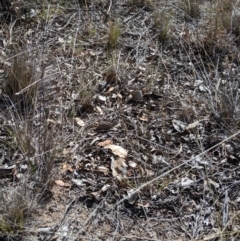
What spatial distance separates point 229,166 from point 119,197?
0.59 m

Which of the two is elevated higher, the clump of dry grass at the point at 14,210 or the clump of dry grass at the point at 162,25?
the clump of dry grass at the point at 162,25

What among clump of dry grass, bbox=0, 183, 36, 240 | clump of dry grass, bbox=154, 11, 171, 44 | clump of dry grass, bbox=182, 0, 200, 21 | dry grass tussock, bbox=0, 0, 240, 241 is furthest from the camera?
clump of dry grass, bbox=182, 0, 200, 21

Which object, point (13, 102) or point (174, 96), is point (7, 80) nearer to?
point (13, 102)

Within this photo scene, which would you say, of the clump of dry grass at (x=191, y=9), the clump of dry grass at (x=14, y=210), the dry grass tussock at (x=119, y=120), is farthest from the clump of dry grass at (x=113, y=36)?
the clump of dry grass at (x=14, y=210)

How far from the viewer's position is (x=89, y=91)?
8.61 ft

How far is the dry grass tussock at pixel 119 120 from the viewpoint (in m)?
2.07

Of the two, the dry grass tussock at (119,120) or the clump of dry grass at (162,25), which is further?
the clump of dry grass at (162,25)

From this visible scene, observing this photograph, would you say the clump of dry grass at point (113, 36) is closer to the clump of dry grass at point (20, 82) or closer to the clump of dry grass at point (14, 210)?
the clump of dry grass at point (20, 82)

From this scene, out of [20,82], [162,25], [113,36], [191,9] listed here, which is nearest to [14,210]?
[20,82]

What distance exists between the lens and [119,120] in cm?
254

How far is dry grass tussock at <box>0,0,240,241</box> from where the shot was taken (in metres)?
2.07

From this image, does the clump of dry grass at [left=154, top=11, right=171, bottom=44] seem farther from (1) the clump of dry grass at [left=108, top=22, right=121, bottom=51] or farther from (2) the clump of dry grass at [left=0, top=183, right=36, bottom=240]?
(2) the clump of dry grass at [left=0, top=183, right=36, bottom=240]

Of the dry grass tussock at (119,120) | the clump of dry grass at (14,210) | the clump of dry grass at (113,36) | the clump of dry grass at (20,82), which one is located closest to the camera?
the clump of dry grass at (14,210)

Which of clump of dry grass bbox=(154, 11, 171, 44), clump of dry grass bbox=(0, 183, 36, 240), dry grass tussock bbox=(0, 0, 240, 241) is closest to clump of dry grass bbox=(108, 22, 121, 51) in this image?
dry grass tussock bbox=(0, 0, 240, 241)
